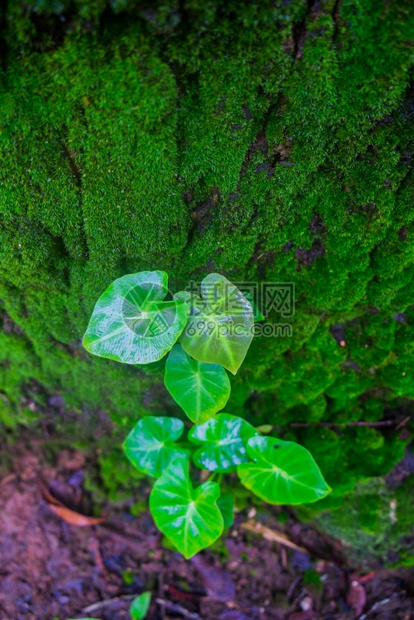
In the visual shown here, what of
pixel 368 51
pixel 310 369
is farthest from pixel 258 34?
pixel 310 369

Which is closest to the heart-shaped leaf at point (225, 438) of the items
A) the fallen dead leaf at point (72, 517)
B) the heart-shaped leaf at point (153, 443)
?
the heart-shaped leaf at point (153, 443)

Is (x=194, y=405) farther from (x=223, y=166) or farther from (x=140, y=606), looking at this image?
(x=140, y=606)

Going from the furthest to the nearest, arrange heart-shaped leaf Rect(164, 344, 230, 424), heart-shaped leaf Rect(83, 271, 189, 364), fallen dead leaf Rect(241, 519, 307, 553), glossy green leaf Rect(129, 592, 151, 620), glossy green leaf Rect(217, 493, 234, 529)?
fallen dead leaf Rect(241, 519, 307, 553), glossy green leaf Rect(129, 592, 151, 620), glossy green leaf Rect(217, 493, 234, 529), heart-shaped leaf Rect(164, 344, 230, 424), heart-shaped leaf Rect(83, 271, 189, 364)

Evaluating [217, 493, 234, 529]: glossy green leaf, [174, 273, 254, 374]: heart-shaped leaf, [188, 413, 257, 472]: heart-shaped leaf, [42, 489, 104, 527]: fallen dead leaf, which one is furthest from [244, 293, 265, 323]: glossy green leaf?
[42, 489, 104, 527]: fallen dead leaf

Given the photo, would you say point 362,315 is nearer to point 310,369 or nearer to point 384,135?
point 310,369
